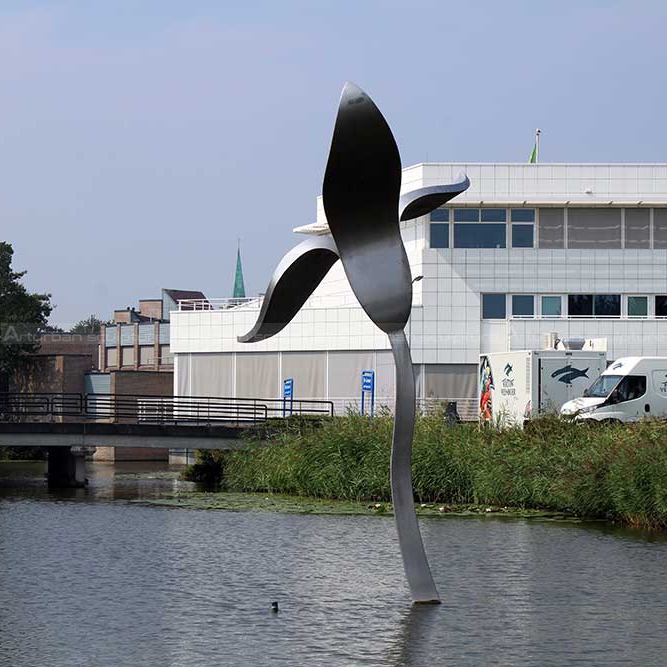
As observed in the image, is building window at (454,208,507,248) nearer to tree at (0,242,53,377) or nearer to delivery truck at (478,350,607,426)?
delivery truck at (478,350,607,426)

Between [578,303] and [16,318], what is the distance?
99.6ft

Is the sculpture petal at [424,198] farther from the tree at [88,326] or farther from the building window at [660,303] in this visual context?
the tree at [88,326]

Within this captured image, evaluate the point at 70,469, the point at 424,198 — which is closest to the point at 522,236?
the point at 70,469

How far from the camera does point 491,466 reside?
2831cm

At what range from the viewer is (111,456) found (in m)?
59.8

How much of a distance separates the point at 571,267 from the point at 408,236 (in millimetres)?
5753

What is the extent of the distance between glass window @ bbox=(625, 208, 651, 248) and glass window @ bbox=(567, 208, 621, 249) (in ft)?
1.12

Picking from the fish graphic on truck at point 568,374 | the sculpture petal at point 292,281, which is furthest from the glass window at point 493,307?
the sculpture petal at point 292,281

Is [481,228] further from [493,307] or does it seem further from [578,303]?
[578,303]

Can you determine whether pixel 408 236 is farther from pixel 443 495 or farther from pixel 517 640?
pixel 517 640

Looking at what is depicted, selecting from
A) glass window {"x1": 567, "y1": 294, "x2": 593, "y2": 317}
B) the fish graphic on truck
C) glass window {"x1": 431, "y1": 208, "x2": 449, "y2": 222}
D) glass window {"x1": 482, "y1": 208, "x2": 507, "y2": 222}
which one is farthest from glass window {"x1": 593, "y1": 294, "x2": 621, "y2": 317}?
the fish graphic on truck

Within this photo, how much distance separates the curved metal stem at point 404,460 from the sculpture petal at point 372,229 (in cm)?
35

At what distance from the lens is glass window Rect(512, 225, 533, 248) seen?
166 feet

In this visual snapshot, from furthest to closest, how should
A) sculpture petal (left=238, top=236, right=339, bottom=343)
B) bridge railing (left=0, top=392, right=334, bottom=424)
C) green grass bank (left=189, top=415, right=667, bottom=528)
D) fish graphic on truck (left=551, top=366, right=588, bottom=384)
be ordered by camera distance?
bridge railing (left=0, top=392, right=334, bottom=424), fish graphic on truck (left=551, top=366, right=588, bottom=384), green grass bank (left=189, top=415, right=667, bottom=528), sculpture petal (left=238, top=236, right=339, bottom=343)
